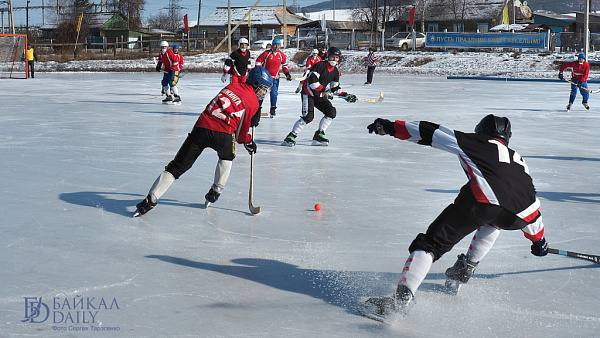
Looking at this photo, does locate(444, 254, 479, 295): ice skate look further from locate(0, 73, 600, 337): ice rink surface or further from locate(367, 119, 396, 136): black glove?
locate(367, 119, 396, 136): black glove

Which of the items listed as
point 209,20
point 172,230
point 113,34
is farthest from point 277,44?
point 209,20

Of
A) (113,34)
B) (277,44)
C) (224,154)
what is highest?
(113,34)

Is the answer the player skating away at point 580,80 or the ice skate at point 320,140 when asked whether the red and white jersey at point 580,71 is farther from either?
the ice skate at point 320,140

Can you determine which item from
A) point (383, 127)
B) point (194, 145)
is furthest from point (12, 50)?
point (383, 127)

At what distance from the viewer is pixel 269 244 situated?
444cm

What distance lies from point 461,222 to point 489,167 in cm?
32

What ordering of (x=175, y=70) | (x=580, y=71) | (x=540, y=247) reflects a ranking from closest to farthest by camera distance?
(x=540, y=247)
(x=175, y=70)
(x=580, y=71)

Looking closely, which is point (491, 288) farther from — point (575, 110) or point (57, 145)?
point (575, 110)

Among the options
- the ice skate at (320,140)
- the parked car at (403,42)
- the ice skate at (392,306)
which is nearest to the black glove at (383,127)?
the ice skate at (392,306)

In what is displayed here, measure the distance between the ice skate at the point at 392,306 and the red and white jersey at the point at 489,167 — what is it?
603mm

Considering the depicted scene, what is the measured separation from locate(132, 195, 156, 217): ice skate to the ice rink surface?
0.40 ft

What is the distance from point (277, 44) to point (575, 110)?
6.88m

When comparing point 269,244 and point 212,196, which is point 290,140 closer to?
point 212,196

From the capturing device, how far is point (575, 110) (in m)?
14.0
